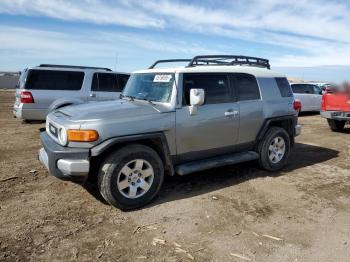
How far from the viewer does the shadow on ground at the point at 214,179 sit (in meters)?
5.09

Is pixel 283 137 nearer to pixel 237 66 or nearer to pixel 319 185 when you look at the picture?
pixel 319 185

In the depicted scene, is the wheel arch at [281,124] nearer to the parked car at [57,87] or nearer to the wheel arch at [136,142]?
the wheel arch at [136,142]

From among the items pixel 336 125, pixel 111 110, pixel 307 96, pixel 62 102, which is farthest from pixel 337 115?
pixel 111 110

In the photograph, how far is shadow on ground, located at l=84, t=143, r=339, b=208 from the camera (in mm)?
5090

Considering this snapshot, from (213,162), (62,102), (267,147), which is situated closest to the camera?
(213,162)

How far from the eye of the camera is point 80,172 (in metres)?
4.20

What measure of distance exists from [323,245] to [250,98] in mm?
2832

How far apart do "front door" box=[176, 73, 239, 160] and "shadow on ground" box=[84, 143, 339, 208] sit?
51cm

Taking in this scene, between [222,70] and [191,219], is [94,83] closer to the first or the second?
[222,70]

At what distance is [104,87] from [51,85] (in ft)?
4.86

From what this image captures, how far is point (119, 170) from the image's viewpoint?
14.3ft

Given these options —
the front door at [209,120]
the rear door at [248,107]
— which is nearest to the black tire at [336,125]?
the rear door at [248,107]

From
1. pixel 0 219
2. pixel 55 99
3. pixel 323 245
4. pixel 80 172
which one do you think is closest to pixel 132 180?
pixel 80 172

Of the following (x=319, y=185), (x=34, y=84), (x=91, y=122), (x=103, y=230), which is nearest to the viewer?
(x=103, y=230)
